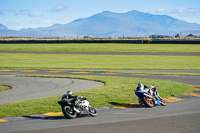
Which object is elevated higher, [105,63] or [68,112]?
[68,112]

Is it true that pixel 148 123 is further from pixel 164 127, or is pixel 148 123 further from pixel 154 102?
pixel 154 102

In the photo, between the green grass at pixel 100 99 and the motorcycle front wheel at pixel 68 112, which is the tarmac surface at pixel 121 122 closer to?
the motorcycle front wheel at pixel 68 112

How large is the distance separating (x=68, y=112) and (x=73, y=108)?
254 mm

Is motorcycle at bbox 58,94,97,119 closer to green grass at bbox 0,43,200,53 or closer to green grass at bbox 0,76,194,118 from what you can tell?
green grass at bbox 0,76,194,118

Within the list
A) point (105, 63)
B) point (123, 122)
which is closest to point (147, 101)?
point (123, 122)

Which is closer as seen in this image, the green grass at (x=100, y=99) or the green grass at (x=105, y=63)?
the green grass at (x=100, y=99)

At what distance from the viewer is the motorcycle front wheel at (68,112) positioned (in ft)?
47.8

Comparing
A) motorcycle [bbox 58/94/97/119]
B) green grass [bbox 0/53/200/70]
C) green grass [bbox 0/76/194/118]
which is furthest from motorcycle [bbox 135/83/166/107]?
green grass [bbox 0/53/200/70]

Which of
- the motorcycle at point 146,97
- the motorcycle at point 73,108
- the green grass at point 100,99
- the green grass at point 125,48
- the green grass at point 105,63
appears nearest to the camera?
the motorcycle at point 73,108

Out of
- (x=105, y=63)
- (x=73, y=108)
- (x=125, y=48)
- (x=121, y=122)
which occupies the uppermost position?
(x=73, y=108)

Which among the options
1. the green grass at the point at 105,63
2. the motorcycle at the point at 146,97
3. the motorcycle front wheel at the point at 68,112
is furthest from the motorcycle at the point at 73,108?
the green grass at the point at 105,63

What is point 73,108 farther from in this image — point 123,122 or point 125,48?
point 125,48

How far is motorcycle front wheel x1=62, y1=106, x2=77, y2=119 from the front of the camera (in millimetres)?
14562

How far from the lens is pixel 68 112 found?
1467 centimetres
